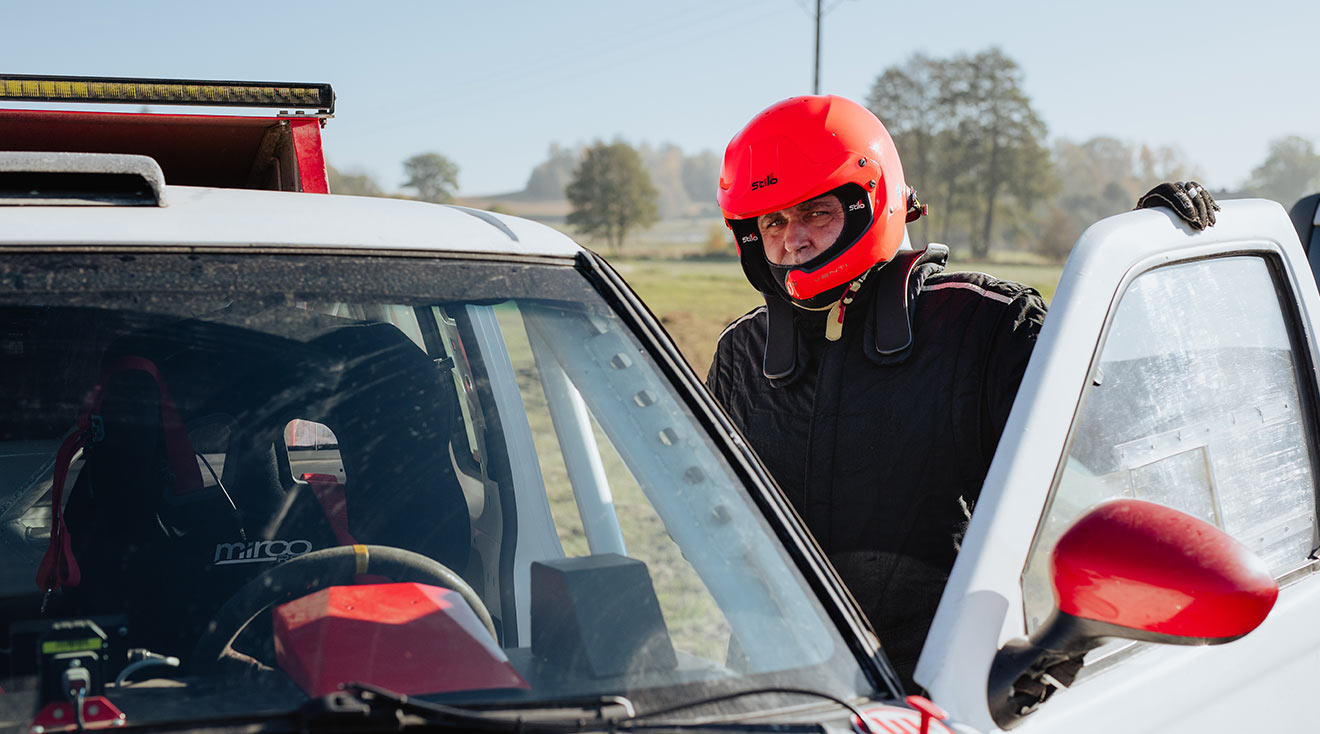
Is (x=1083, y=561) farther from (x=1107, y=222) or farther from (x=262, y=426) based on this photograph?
(x=262, y=426)

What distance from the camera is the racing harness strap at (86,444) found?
1.87 meters

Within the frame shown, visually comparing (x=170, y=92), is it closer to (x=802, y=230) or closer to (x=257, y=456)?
(x=257, y=456)

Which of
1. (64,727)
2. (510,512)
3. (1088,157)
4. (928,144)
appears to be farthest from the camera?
(1088,157)

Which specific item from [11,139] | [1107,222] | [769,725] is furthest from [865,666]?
[11,139]

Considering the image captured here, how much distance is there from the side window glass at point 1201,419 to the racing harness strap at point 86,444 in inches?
55.2

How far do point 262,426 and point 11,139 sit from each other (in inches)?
48.6

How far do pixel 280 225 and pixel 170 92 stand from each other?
103cm

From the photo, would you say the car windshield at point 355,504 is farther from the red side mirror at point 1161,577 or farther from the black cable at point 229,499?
the red side mirror at point 1161,577

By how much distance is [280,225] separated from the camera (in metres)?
1.61

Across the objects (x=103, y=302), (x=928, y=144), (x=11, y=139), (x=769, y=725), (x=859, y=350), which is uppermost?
(x=928, y=144)

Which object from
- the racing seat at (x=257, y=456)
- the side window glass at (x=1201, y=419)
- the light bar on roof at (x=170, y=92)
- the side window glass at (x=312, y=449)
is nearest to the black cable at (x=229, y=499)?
the racing seat at (x=257, y=456)

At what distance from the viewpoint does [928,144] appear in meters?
83.2

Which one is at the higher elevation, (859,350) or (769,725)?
(859,350)

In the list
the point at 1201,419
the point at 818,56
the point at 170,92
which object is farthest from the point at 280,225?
the point at 818,56
